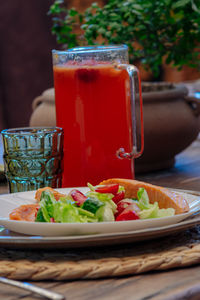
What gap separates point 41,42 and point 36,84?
8.3 inches

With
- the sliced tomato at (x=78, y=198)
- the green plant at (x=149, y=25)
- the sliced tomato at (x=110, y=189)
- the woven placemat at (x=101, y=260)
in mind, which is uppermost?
the green plant at (x=149, y=25)

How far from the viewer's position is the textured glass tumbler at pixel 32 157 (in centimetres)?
96

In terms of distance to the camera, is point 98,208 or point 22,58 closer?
point 98,208

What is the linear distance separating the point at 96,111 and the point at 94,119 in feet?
0.05

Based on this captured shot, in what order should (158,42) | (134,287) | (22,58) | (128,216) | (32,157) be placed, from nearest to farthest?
(134,287), (128,216), (32,157), (158,42), (22,58)

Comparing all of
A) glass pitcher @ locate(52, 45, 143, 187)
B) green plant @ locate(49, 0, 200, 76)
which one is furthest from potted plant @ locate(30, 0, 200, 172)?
glass pitcher @ locate(52, 45, 143, 187)

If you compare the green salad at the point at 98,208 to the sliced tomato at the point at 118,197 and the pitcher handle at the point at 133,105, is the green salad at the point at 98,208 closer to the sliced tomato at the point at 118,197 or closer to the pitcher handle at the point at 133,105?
the sliced tomato at the point at 118,197

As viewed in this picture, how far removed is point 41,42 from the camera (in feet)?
8.80

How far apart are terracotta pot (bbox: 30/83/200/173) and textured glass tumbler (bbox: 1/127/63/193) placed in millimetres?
346

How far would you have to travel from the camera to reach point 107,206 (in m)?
0.68

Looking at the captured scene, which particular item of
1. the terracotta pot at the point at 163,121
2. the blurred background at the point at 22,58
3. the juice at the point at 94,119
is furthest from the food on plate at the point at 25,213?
the blurred background at the point at 22,58

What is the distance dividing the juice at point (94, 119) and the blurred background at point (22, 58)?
1.51m

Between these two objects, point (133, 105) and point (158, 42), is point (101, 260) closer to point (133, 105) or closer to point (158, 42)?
point (133, 105)

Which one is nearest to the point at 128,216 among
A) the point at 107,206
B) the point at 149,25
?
the point at 107,206
